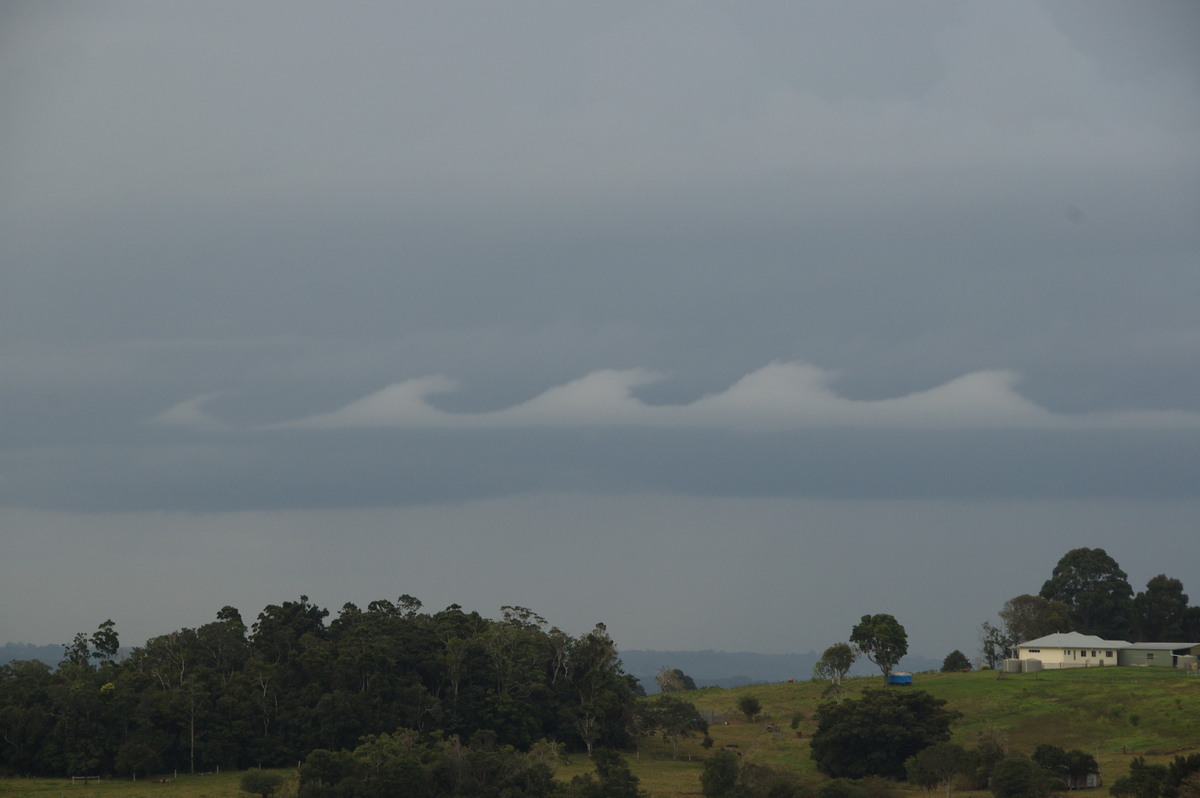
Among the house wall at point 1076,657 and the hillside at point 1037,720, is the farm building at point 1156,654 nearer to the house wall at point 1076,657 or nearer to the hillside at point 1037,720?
the house wall at point 1076,657

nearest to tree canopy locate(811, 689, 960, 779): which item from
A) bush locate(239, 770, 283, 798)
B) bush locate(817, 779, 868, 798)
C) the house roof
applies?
bush locate(817, 779, 868, 798)

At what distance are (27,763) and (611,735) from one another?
153 ft

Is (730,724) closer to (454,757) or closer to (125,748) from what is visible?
(454,757)

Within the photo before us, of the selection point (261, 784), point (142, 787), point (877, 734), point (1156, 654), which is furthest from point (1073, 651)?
point (142, 787)

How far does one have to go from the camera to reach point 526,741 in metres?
99.8

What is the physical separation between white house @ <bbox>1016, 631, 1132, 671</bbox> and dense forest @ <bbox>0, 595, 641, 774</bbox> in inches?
1873

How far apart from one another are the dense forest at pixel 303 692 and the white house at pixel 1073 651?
156 feet

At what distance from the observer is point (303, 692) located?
9731 centimetres

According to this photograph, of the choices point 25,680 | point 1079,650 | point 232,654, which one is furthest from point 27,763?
point 1079,650

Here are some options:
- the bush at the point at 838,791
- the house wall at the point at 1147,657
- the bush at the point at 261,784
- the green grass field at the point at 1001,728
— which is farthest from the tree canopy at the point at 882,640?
the bush at the point at 261,784

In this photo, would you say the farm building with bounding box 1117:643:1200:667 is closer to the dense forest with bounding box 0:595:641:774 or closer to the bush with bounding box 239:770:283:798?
the dense forest with bounding box 0:595:641:774

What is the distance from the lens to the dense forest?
92312 millimetres

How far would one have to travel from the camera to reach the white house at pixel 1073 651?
126 m

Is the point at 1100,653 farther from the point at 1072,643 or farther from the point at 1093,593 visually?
the point at 1093,593
